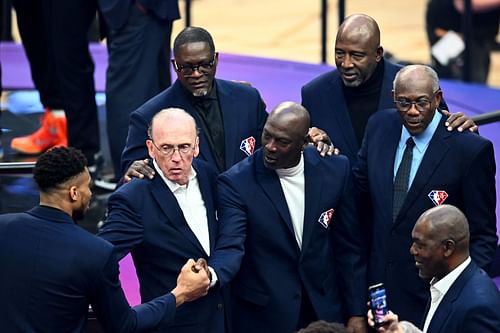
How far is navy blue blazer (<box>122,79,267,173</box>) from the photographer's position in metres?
5.20

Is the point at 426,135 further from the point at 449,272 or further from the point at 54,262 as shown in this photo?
the point at 54,262

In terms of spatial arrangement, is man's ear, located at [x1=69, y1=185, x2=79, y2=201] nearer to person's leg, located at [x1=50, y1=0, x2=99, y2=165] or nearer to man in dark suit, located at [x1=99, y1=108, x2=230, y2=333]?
man in dark suit, located at [x1=99, y1=108, x2=230, y2=333]

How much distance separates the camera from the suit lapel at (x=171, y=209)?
15.5 ft

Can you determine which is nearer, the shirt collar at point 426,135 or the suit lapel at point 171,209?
the suit lapel at point 171,209

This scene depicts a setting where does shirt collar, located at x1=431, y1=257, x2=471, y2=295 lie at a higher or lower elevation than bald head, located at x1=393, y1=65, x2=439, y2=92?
lower

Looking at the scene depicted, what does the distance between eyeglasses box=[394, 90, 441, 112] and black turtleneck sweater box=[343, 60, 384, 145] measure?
459 mm

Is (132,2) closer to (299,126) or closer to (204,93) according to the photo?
(204,93)

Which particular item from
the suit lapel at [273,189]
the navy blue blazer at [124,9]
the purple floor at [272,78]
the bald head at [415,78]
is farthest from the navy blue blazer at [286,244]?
the purple floor at [272,78]

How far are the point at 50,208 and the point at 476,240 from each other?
156 centimetres

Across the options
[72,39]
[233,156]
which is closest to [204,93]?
[233,156]

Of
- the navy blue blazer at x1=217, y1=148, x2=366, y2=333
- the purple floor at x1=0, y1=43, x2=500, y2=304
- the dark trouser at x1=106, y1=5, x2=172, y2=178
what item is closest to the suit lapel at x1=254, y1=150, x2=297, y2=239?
the navy blue blazer at x1=217, y1=148, x2=366, y2=333

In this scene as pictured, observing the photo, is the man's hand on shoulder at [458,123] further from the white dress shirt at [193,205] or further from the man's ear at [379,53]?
the white dress shirt at [193,205]

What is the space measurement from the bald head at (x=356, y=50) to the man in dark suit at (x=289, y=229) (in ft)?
1.46

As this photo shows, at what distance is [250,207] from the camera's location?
4.85 meters
